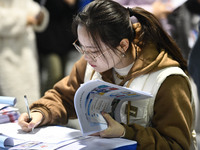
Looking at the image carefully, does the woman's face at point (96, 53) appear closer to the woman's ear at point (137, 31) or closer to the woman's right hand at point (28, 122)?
the woman's ear at point (137, 31)

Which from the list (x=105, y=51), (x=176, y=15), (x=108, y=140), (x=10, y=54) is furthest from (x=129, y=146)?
(x=10, y=54)

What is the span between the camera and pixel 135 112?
53.0 inches

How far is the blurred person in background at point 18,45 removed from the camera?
9.36 feet

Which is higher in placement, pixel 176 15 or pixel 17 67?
pixel 176 15

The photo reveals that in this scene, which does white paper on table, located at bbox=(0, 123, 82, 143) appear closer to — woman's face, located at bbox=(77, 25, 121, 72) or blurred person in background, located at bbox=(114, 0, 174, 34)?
woman's face, located at bbox=(77, 25, 121, 72)

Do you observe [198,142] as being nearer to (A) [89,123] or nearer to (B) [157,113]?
(B) [157,113]

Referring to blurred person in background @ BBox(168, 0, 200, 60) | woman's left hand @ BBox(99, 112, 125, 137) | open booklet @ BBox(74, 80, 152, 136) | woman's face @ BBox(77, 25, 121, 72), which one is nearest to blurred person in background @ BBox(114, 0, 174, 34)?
blurred person in background @ BBox(168, 0, 200, 60)

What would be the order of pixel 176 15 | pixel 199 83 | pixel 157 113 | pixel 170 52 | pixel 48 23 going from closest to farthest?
pixel 199 83, pixel 157 113, pixel 170 52, pixel 176 15, pixel 48 23

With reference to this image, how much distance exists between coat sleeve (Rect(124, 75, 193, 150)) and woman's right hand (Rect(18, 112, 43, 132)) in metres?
0.38

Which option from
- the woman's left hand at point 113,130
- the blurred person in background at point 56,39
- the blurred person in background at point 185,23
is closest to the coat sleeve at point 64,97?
the woman's left hand at point 113,130

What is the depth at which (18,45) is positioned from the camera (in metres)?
3.00

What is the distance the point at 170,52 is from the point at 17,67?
1.84 meters

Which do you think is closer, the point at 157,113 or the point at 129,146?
the point at 129,146

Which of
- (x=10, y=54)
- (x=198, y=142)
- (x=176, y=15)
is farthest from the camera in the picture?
(x=10, y=54)
